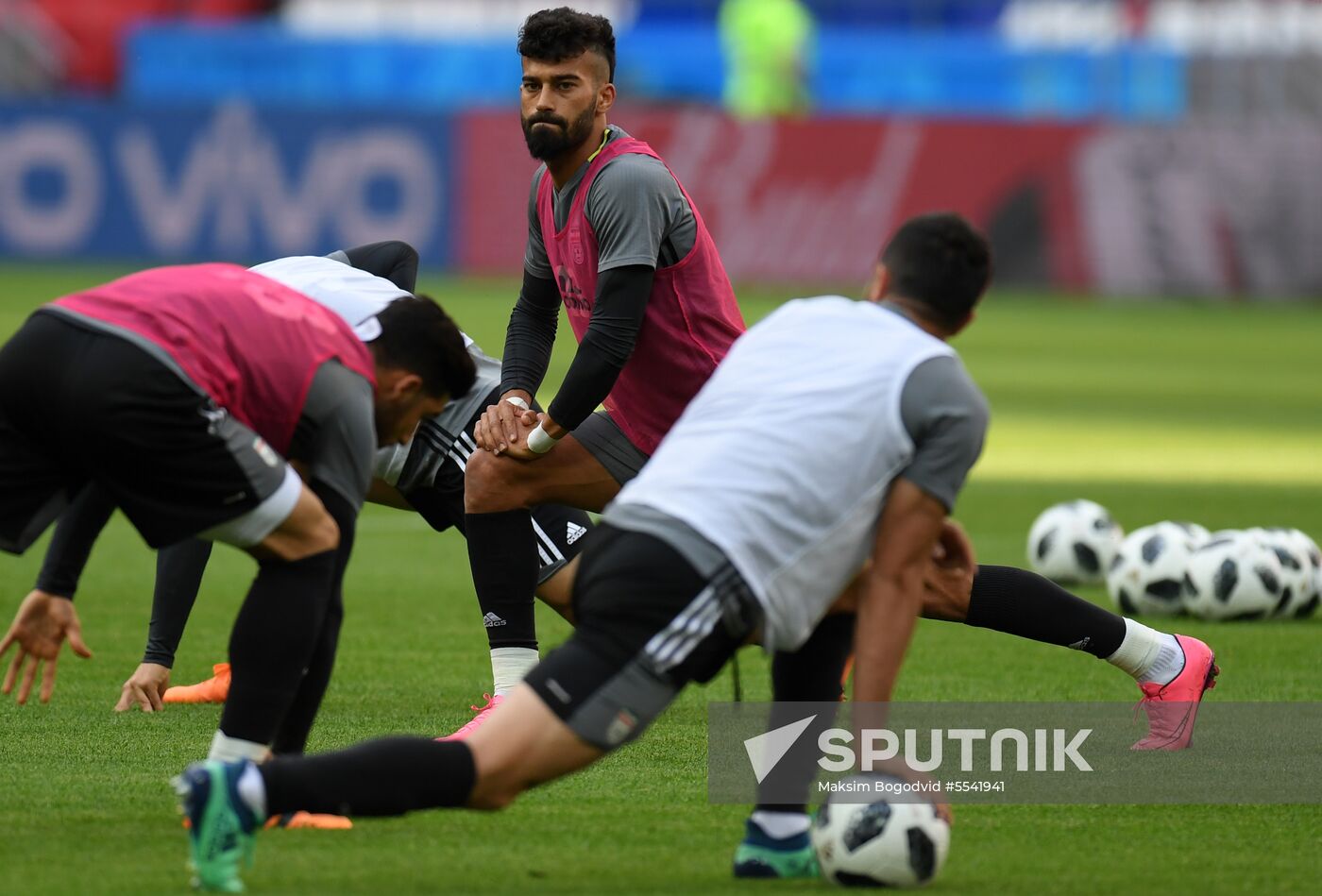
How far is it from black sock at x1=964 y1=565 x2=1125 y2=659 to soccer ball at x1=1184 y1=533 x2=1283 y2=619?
269cm

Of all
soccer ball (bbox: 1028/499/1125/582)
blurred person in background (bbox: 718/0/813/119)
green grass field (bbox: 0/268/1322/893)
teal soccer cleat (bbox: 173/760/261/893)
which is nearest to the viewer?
teal soccer cleat (bbox: 173/760/261/893)

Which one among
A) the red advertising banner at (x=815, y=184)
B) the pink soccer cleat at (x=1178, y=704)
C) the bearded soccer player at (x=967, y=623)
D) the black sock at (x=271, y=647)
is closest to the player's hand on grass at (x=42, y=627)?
the black sock at (x=271, y=647)

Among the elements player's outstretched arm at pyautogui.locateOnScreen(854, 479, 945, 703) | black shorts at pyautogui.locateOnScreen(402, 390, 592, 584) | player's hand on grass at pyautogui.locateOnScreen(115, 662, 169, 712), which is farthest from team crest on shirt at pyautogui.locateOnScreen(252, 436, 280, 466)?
player's hand on grass at pyautogui.locateOnScreen(115, 662, 169, 712)

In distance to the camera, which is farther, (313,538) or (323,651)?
(323,651)

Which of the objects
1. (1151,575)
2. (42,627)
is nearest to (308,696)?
(42,627)

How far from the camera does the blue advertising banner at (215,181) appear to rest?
86.1 feet

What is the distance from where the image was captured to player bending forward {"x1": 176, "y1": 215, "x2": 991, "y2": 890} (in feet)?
14.6

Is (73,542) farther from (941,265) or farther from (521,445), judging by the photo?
(941,265)

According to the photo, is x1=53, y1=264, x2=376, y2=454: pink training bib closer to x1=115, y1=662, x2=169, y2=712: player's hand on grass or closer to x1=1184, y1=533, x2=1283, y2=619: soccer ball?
x1=115, y1=662, x2=169, y2=712: player's hand on grass

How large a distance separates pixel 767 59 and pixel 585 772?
81.8ft

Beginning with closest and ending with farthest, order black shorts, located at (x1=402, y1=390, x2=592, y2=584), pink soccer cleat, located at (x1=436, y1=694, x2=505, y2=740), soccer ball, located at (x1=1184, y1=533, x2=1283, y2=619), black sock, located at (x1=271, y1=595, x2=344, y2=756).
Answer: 1. black sock, located at (x1=271, y1=595, x2=344, y2=756)
2. pink soccer cleat, located at (x1=436, y1=694, x2=505, y2=740)
3. black shorts, located at (x1=402, y1=390, x2=592, y2=584)
4. soccer ball, located at (x1=1184, y1=533, x2=1283, y2=619)

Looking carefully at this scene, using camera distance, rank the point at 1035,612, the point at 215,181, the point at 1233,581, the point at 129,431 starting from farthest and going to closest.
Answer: the point at 215,181, the point at 1233,581, the point at 1035,612, the point at 129,431

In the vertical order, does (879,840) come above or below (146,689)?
above

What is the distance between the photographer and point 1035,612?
6.28 m
